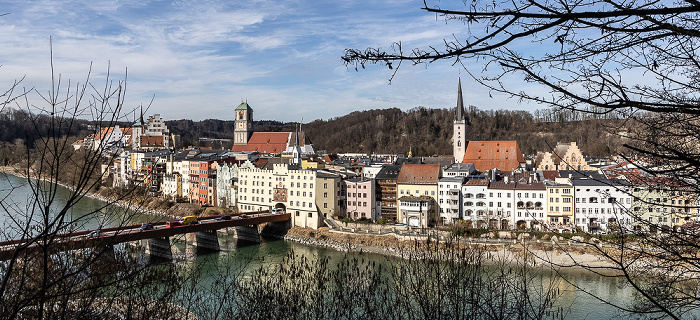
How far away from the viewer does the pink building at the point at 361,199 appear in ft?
55.6

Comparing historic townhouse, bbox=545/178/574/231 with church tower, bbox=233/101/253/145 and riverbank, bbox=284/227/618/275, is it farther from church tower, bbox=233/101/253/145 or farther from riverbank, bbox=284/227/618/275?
church tower, bbox=233/101/253/145

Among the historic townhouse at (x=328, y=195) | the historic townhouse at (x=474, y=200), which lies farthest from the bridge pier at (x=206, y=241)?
the historic townhouse at (x=474, y=200)

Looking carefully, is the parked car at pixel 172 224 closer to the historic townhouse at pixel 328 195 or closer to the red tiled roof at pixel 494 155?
A: the historic townhouse at pixel 328 195

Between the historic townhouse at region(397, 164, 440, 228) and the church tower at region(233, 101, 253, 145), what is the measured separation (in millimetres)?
18562

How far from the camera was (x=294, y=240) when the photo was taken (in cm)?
1520

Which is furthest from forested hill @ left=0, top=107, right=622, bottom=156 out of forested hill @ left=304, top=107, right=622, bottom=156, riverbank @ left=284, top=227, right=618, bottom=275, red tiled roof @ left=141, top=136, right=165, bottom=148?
riverbank @ left=284, top=227, right=618, bottom=275

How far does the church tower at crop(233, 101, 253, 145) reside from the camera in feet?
112

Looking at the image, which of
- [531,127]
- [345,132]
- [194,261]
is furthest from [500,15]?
[345,132]

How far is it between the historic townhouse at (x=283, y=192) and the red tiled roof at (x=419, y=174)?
2.96 metres

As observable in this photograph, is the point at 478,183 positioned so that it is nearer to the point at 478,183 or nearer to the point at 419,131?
the point at 478,183

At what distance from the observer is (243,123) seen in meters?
34.2

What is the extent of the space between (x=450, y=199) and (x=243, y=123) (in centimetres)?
2074

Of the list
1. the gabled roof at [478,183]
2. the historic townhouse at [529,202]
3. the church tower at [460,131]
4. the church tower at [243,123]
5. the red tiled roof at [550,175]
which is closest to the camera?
the historic townhouse at [529,202]

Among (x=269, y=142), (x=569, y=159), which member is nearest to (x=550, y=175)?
(x=569, y=159)
